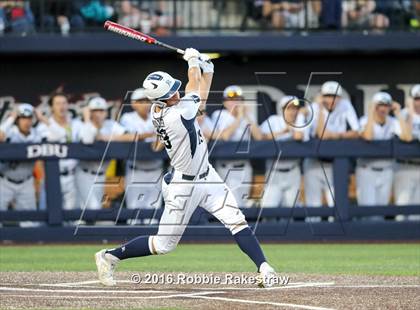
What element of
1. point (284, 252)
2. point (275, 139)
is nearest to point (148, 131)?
point (275, 139)

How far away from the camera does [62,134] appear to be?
1658cm

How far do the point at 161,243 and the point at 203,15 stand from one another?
33.9ft

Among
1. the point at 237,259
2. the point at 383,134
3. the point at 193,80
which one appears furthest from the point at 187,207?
the point at 383,134

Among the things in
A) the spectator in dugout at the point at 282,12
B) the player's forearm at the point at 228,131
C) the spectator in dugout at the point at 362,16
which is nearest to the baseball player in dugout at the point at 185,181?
the player's forearm at the point at 228,131

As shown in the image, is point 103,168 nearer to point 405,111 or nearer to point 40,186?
point 40,186

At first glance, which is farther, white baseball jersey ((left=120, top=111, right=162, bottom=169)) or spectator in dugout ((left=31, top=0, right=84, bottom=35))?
spectator in dugout ((left=31, top=0, right=84, bottom=35))

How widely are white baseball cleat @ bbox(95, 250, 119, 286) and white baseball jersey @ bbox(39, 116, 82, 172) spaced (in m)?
6.33

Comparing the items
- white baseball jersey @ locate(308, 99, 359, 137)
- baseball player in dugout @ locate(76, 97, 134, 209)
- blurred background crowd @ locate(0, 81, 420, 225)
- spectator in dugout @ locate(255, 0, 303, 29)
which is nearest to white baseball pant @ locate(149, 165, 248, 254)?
blurred background crowd @ locate(0, 81, 420, 225)

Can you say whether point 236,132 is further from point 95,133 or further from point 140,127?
point 95,133

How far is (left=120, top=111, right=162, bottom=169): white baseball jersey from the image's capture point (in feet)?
53.1

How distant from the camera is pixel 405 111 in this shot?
16641 millimetres

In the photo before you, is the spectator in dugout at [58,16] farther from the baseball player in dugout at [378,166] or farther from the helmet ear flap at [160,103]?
the helmet ear flap at [160,103]

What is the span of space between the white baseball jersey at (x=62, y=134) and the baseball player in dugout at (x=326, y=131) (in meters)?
3.60

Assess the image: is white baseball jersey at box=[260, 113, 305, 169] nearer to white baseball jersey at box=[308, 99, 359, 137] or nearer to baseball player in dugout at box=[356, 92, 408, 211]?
white baseball jersey at box=[308, 99, 359, 137]
